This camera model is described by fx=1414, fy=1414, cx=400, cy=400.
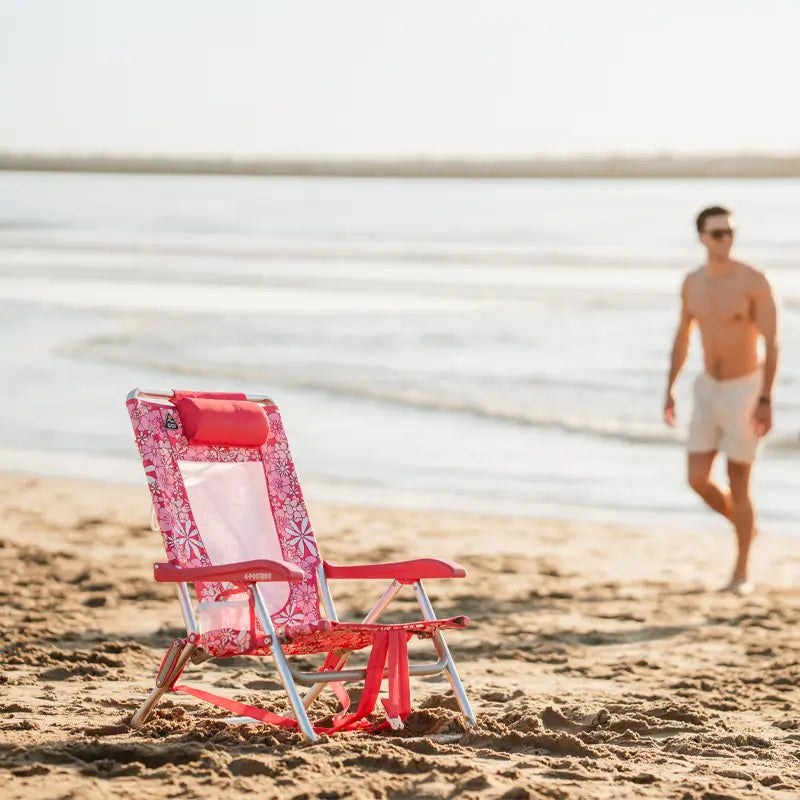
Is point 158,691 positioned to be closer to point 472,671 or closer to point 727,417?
point 472,671

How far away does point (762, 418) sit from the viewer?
6547 millimetres

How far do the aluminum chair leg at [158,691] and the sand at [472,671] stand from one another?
0.04 metres

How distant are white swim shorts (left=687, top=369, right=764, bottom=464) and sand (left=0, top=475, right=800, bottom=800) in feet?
2.35

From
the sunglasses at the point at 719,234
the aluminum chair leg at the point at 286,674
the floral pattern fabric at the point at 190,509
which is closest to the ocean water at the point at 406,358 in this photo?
the sunglasses at the point at 719,234

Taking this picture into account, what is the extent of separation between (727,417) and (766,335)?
42 cm

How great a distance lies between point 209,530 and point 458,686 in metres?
0.99

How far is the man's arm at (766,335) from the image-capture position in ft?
21.5

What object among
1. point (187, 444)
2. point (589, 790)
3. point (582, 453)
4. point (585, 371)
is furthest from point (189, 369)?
point (589, 790)

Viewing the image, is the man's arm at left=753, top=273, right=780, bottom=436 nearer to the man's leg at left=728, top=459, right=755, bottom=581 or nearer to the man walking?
the man walking

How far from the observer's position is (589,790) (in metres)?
3.60

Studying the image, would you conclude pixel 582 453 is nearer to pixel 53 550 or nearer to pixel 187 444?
pixel 53 550

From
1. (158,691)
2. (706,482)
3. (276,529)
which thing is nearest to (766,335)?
(706,482)

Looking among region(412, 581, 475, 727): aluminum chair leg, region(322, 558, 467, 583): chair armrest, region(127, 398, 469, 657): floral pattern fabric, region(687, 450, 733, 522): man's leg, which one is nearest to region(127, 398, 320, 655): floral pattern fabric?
region(127, 398, 469, 657): floral pattern fabric

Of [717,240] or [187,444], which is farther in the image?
[717,240]
